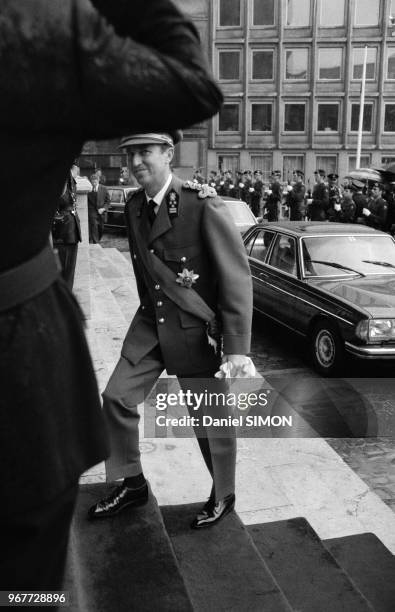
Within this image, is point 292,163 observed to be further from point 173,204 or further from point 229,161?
point 173,204

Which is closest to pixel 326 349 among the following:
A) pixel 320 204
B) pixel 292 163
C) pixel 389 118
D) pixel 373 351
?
pixel 373 351

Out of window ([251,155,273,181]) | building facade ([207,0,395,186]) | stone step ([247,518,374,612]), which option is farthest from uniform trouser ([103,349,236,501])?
window ([251,155,273,181])

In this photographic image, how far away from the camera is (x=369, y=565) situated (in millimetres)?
3059

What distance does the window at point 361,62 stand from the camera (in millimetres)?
46219

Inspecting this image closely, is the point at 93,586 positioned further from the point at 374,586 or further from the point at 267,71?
the point at 267,71

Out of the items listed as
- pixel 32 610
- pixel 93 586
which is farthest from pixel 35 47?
pixel 93 586

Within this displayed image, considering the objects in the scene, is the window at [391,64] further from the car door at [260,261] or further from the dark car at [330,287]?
the dark car at [330,287]

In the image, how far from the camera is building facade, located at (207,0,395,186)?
46.4 metres

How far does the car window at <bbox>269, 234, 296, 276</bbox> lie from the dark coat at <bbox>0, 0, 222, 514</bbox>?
681 centimetres

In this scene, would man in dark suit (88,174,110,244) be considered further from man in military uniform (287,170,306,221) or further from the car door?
man in military uniform (287,170,306,221)

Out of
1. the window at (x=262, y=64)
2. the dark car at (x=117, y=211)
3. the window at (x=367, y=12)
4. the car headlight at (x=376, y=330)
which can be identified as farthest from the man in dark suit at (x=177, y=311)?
the window at (x=367, y=12)

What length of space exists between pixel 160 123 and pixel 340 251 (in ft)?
23.1

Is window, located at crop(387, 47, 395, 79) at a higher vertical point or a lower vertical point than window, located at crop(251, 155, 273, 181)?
higher

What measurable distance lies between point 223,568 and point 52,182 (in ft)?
6.81
